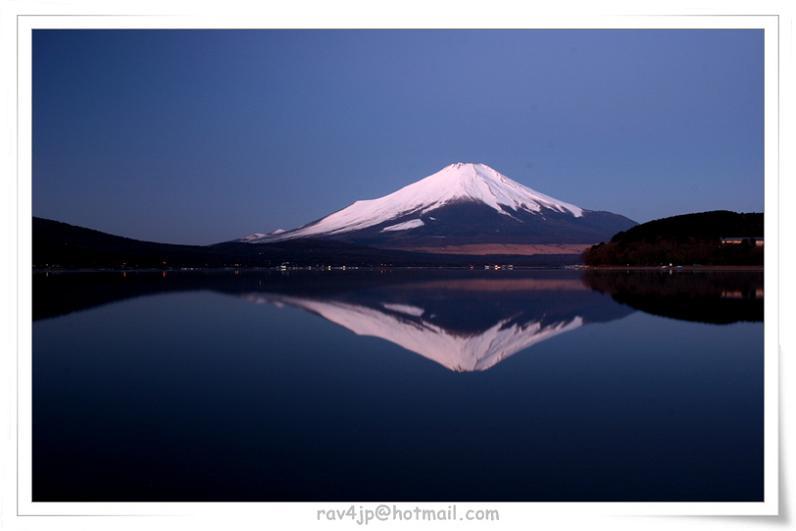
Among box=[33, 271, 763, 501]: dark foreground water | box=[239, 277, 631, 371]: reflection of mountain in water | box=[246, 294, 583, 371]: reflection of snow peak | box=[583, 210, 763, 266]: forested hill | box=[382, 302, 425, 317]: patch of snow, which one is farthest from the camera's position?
box=[583, 210, 763, 266]: forested hill

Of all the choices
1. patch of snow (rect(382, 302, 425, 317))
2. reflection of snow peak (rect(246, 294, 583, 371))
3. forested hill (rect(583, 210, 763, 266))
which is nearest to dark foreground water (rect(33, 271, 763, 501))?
reflection of snow peak (rect(246, 294, 583, 371))

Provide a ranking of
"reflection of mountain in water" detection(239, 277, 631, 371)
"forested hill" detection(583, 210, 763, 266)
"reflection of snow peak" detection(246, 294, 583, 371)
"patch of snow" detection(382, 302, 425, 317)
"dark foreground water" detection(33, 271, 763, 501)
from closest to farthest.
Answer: "dark foreground water" detection(33, 271, 763, 501)
"reflection of snow peak" detection(246, 294, 583, 371)
"reflection of mountain in water" detection(239, 277, 631, 371)
"patch of snow" detection(382, 302, 425, 317)
"forested hill" detection(583, 210, 763, 266)

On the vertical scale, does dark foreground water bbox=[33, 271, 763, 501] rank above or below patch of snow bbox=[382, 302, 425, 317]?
below

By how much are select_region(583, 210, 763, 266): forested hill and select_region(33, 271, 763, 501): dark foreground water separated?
24604mm

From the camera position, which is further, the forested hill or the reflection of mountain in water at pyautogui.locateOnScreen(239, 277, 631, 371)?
the forested hill

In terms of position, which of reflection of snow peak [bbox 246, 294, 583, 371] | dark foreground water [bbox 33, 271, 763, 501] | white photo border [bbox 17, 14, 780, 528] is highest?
white photo border [bbox 17, 14, 780, 528]

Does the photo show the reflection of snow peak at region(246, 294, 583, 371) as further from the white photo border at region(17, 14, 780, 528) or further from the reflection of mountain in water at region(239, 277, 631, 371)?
the white photo border at region(17, 14, 780, 528)

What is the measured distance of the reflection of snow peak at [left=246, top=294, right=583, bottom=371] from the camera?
582 cm

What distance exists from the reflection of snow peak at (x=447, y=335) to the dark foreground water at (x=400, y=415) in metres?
0.04
